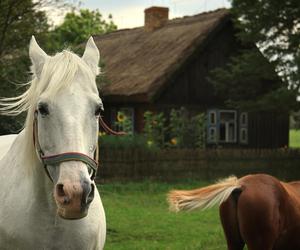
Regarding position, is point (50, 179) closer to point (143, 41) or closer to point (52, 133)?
point (52, 133)

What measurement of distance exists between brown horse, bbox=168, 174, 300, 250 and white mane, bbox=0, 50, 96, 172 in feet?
8.30

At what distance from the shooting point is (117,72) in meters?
24.6

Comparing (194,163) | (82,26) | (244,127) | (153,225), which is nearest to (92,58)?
(153,225)

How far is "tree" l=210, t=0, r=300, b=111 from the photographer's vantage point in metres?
17.5

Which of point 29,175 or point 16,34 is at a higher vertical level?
point 16,34

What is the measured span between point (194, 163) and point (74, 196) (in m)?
14.4

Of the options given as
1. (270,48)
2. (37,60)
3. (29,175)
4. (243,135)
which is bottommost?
(243,135)

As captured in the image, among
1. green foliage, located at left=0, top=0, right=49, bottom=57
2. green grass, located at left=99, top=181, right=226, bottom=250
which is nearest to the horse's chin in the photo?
green grass, located at left=99, top=181, right=226, bottom=250

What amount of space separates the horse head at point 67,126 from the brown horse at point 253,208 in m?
2.67

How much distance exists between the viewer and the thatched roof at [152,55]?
2139 cm

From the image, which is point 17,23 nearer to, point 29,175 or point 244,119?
point 244,119

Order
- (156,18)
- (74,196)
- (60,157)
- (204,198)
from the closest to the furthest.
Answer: (74,196) → (60,157) → (204,198) → (156,18)

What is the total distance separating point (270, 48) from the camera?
720 inches

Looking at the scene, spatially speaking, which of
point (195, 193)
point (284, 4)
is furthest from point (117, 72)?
point (195, 193)
